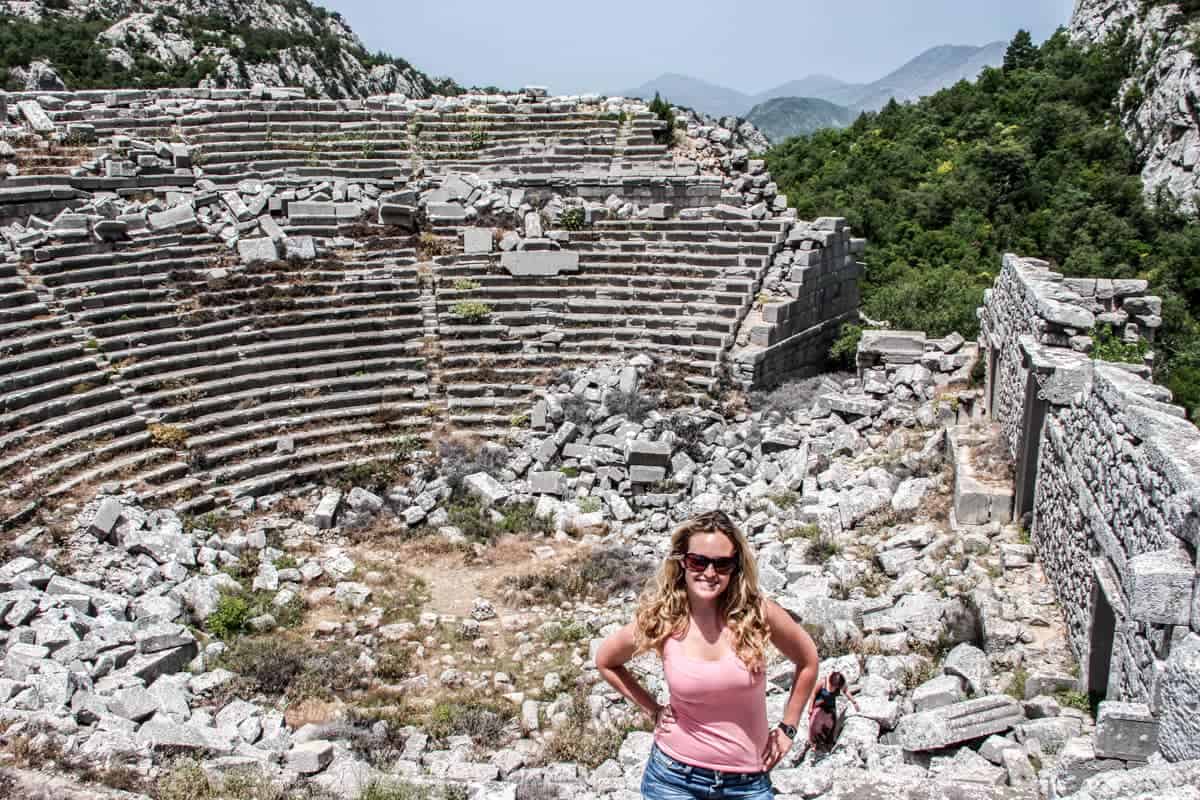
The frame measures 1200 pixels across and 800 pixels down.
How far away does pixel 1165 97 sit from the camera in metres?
27.5

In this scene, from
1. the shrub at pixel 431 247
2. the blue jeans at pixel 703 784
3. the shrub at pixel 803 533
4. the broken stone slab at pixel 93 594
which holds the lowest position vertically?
the broken stone slab at pixel 93 594

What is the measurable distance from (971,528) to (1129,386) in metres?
2.88

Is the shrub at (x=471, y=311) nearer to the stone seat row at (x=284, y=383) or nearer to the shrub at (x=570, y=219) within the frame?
the stone seat row at (x=284, y=383)

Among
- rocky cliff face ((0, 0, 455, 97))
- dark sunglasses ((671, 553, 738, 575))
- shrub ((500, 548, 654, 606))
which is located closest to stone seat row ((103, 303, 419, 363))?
shrub ((500, 548, 654, 606))

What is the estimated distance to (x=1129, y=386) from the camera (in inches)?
261

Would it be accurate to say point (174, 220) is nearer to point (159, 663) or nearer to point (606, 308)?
point (606, 308)

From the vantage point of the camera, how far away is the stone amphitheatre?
615 centimetres

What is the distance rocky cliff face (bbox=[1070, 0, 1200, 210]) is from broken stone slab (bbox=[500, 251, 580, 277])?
18.0m

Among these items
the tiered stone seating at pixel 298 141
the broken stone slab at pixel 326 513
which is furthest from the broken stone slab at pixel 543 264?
the broken stone slab at pixel 326 513

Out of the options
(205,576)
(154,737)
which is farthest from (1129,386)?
(205,576)

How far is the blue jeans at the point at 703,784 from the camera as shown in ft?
12.4

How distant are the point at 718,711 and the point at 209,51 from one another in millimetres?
39441

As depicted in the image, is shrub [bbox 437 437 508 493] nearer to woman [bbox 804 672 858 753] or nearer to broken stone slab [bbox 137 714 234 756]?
broken stone slab [bbox 137 714 234 756]

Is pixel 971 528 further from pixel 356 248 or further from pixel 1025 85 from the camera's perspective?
pixel 1025 85
